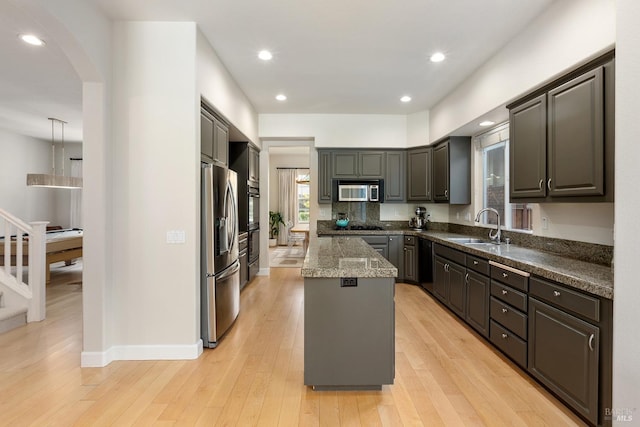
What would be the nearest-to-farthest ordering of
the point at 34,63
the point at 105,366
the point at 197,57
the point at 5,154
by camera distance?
the point at 105,366 → the point at 197,57 → the point at 34,63 → the point at 5,154

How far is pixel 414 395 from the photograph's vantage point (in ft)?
7.29

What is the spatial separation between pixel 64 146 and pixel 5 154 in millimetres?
1300

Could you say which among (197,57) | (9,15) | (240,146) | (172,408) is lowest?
(172,408)

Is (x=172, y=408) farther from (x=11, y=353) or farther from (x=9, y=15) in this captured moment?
(x=9, y=15)

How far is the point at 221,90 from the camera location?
139 inches

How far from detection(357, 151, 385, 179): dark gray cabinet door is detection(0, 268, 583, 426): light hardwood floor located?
3038 millimetres

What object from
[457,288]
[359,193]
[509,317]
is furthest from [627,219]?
[359,193]

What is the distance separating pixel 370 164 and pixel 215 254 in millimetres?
3519

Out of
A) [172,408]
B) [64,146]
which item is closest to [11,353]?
[172,408]

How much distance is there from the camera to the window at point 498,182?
3695mm

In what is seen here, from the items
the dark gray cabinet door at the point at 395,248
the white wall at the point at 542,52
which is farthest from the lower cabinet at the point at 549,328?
the dark gray cabinet door at the point at 395,248

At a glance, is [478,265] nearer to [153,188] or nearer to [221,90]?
[153,188]

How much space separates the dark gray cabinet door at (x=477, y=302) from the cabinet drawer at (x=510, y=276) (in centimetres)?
17

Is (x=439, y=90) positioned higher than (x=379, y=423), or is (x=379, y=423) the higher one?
(x=439, y=90)
